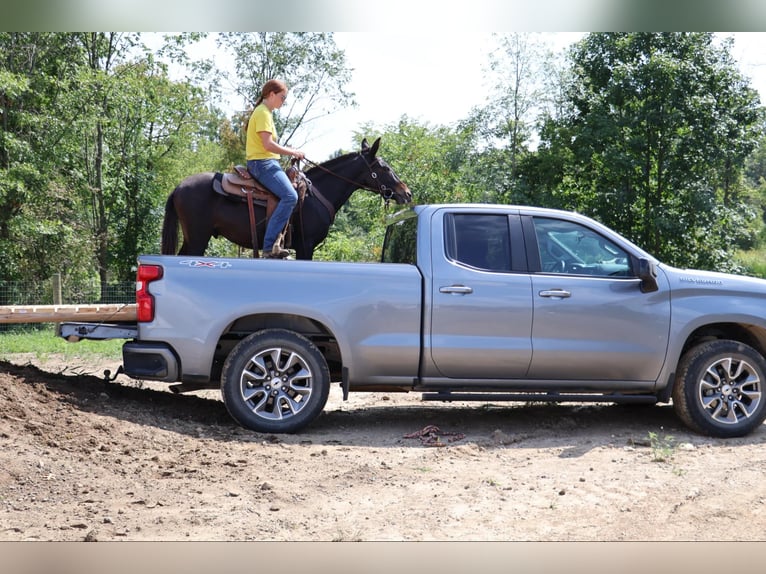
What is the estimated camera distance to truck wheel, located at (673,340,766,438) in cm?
698

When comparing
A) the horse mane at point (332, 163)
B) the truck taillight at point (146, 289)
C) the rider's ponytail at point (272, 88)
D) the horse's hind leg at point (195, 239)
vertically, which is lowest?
the truck taillight at point (146, 289)

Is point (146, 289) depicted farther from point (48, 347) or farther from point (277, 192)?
point (48, 347)

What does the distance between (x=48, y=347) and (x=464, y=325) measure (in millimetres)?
8985

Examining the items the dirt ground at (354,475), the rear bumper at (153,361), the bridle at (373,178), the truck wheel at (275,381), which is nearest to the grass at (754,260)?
the bridle at (373,178)

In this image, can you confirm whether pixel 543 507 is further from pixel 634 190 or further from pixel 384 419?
pixel 634 190

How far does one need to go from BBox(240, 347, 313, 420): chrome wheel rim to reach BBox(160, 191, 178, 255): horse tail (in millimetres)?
2644

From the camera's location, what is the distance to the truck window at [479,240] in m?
6.96

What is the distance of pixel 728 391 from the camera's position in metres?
7.03

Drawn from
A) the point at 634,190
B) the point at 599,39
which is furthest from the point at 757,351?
the point at 599,39

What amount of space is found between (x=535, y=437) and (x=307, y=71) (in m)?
21.9

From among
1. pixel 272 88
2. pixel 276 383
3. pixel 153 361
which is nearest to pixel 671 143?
pixel 272 88

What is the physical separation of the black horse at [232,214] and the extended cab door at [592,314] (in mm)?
2559

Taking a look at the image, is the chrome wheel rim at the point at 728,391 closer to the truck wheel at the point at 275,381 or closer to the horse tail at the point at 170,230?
the truck wheel at the point at 275,381

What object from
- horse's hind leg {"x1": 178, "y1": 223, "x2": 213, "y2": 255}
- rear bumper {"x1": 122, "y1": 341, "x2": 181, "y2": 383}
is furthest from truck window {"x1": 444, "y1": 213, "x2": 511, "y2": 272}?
horse's hind leg {"x1": 178, "y1": 223, "x2": 213, "y2": 255}
